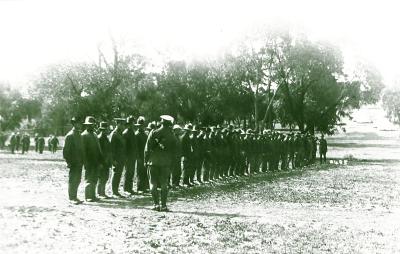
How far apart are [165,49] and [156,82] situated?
122 inches

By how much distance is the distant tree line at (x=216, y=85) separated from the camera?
143 ft

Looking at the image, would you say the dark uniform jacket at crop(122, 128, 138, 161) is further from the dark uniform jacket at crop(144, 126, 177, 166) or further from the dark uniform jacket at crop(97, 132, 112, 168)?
the dark uniform jacket at crop(144, 126, 177, 166)

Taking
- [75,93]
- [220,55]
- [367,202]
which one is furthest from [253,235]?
[220,55]

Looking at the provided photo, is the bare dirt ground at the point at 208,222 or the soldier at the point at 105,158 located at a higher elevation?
the soldier at the point at 105,158

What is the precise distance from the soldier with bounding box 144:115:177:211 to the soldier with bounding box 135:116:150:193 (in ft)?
9.65

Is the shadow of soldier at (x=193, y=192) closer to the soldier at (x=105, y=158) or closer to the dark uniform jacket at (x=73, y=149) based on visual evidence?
the soldier at (x=105, y=158)

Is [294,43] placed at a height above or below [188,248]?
above

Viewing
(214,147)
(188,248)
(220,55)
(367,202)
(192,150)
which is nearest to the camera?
(188,248)

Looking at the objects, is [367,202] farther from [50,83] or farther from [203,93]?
[203,93]

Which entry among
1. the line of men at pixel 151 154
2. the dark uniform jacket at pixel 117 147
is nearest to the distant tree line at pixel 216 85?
the line of men at pixel 151 154

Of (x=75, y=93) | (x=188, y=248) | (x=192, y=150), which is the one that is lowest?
(x=188, y=248)

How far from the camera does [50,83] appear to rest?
1732 inches

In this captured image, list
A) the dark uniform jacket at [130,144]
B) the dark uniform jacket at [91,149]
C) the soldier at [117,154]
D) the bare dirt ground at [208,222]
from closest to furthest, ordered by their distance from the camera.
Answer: the bare dirt ground at [208,222], the dark uniform jacket at [91,149], the soldier at [117,154], the dark uniform jacket at [130,144]

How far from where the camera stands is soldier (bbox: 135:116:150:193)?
613 inches
